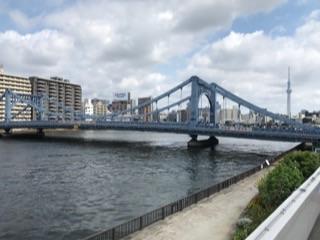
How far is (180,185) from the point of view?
48594 mm

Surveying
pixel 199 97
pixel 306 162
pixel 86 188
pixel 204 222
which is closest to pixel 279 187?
pixel 204 222

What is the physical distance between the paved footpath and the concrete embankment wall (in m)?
7.28

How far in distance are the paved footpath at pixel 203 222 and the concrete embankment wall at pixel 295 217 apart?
7.28 metres

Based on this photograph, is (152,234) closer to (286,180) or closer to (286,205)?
(286,180)

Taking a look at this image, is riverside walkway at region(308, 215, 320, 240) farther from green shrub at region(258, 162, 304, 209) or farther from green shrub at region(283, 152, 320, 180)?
green shrub at region(283, 152, 320, 180)

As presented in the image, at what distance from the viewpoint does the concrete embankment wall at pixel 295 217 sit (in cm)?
774

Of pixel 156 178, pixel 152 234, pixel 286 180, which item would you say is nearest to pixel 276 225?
pixel 152 234

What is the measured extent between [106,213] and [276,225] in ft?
87.1

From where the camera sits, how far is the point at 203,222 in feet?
77.3

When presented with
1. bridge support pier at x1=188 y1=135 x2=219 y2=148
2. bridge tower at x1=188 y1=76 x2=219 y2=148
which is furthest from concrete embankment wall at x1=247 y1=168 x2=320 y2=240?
bridge tower at x1=188 y1=76 x2=219 y2=148

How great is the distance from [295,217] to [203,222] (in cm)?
1438

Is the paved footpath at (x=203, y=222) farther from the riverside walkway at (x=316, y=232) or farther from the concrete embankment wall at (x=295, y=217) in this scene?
the concrete embankment wall at (x=295, y=217)

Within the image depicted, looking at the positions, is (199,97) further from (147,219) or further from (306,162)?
(147,219)

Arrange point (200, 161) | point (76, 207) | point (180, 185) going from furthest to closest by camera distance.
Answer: point (200, 161)
point (180, 185)
point (76, 207)
